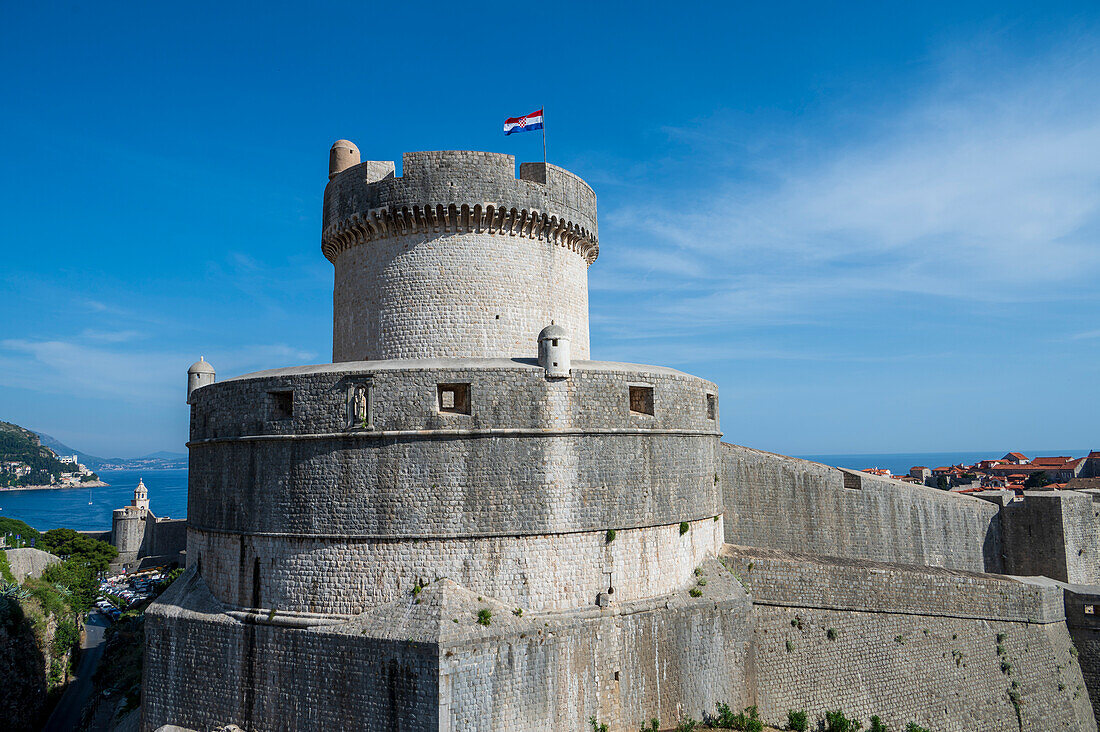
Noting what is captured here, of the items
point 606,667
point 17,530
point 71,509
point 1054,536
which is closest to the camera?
point 606,667

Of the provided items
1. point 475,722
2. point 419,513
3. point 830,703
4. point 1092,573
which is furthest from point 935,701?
point 419,513

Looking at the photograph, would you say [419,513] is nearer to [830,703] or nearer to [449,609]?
[449,609]

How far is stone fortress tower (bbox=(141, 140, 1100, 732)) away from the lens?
12.0 m

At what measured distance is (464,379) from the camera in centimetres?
1262

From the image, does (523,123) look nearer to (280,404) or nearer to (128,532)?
(280,404)

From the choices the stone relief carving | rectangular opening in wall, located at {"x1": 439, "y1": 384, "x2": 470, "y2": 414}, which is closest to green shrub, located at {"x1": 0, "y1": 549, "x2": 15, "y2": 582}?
the stone relief carving

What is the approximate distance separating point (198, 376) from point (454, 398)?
7.36 meters

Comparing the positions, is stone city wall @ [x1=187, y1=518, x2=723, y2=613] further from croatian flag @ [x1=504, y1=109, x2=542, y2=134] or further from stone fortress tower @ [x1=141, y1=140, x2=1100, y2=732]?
croatian flag @ [x1=504, y1=109, x2=542, y2=134]

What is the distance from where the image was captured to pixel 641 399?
14414 millimetres

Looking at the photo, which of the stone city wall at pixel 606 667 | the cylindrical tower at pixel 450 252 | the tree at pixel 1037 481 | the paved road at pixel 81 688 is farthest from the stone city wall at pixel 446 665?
the tree at pixel 1037 481

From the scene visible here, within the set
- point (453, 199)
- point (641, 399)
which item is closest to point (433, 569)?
point (641, 399)

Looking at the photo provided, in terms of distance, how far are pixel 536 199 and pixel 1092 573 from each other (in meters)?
21.3

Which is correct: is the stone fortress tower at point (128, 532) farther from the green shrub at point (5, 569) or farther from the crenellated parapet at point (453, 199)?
the crenellated parapet at point (453, 199)

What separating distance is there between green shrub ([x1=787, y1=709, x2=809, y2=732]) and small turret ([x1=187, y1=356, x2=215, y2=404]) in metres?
15.6
